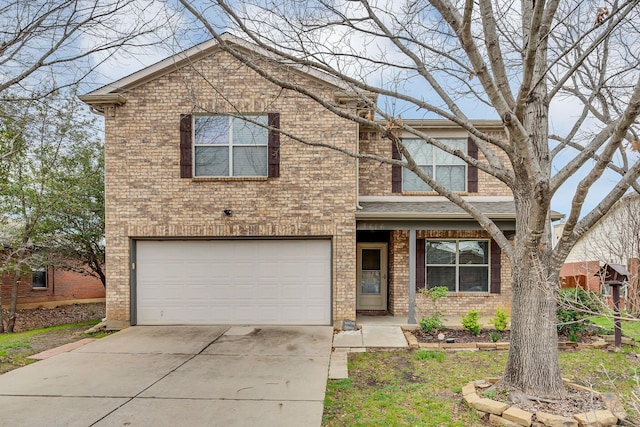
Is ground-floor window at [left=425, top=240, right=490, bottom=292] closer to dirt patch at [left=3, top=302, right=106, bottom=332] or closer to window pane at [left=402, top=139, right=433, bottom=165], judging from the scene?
window pane at [left=402, top=139, right=433, bottom=165]

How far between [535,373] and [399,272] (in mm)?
5940

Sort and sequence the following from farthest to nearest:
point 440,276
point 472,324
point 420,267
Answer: point 440,276 < point 420,267 < point 472,324

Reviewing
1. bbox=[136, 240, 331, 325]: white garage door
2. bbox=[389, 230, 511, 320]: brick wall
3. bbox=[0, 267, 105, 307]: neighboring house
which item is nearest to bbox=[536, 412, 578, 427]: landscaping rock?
bbox=[136, 240, 331, 325]: white garage door

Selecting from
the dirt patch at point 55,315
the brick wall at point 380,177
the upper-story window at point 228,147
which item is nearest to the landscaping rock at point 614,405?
the brick wall at point 380,177

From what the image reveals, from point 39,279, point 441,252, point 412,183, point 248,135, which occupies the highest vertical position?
point 248,135

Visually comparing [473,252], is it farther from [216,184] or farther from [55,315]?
[55,315]

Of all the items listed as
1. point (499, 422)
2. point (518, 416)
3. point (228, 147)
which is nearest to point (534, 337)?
point (518, 416)

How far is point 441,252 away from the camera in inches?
430

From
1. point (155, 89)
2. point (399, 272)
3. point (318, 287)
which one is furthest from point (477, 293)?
point (155, 89)

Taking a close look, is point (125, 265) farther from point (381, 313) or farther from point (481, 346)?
point (481, 346)

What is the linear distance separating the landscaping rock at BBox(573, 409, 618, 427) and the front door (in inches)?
284

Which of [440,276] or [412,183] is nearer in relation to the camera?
[440,276]

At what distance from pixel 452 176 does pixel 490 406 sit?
7.37 meters

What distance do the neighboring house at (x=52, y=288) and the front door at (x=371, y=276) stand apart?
1135cm
